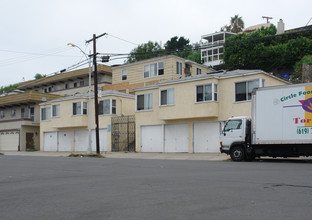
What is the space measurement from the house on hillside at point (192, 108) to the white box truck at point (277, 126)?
6.22 m

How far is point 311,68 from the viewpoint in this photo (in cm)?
3028

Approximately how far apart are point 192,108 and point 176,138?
3.17m

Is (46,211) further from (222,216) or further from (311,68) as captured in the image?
(311,68)

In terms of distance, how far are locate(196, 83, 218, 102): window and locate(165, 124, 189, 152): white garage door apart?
9.24 ft

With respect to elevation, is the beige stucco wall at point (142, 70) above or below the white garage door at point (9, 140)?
above

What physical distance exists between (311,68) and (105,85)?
26494mm

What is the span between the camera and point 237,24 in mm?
75938

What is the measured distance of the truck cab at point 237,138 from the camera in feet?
64.2

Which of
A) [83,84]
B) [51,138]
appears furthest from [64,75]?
[51,138]

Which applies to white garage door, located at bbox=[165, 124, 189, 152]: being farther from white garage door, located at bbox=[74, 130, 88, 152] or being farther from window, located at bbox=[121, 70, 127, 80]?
window, located at bbox=[121, 70, 127, 80]

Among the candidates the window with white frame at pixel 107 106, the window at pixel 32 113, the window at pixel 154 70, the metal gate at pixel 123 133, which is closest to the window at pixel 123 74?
the window at pixel 154 70

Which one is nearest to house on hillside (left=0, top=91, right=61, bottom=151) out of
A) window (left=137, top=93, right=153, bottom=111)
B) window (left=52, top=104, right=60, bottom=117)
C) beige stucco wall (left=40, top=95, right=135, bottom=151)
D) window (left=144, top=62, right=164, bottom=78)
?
window (left=52, top=104, right=60, bottom=117)

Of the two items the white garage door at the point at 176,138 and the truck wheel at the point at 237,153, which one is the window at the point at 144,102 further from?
the truck wheel at the point at 237,153

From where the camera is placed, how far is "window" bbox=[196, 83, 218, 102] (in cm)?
2680
